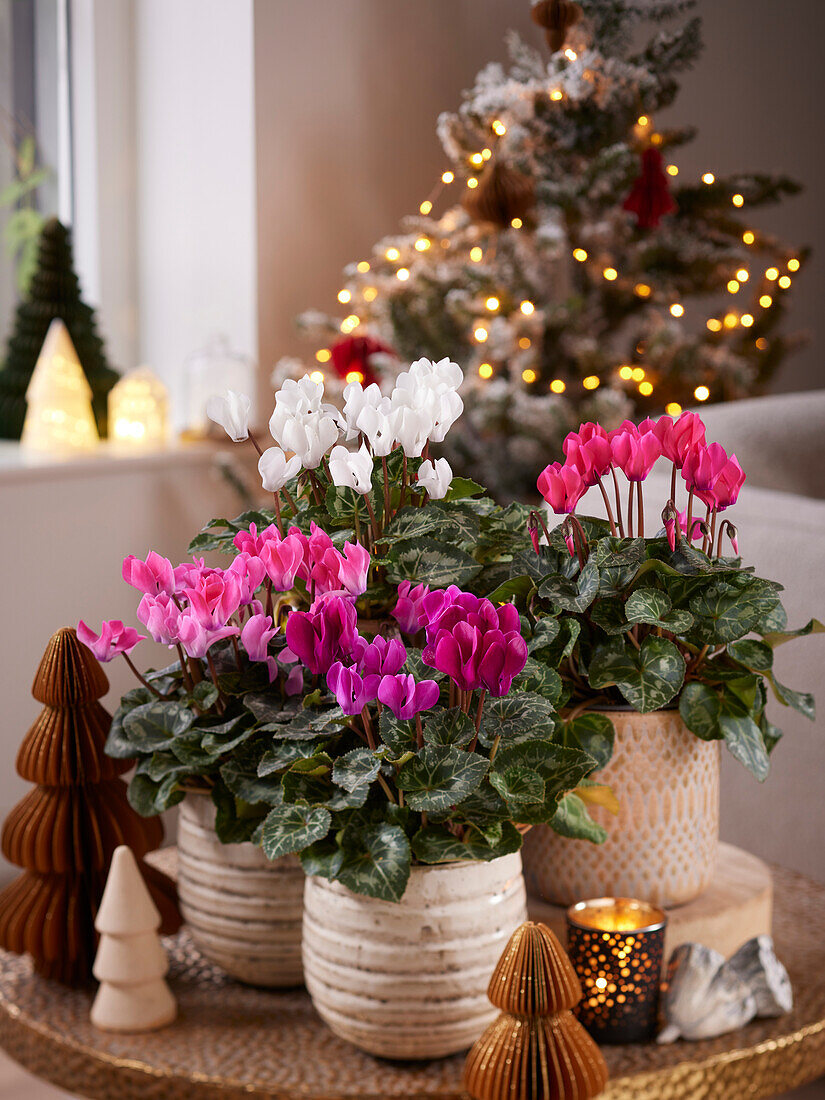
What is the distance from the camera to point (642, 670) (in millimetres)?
764

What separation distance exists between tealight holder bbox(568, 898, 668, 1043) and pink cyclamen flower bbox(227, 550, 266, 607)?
0.29 m

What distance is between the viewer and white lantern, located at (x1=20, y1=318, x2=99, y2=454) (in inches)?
87.5

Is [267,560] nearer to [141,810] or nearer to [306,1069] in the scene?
[141,810]

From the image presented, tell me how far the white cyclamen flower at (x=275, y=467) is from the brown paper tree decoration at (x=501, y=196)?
56.6 inches

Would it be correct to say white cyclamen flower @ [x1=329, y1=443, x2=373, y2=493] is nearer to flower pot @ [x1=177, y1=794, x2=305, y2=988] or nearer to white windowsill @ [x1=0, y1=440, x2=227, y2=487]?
flower pot @ [x1=177, y1=794, x2=305, y2=988]

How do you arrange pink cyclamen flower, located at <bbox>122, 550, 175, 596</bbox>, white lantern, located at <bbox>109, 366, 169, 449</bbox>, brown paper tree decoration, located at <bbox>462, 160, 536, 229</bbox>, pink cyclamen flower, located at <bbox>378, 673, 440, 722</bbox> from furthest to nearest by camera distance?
white lantern, located at <bbox>109, 366, 169, 449</bbox> < brown paper tree decoration, located at <bbox>462, 160, 536, 229</bbox> < pink cyclamen flower, located at <bbox>122, 550, 175, 596</bbox> < pink cyclamen flower, located at <bbox>378, 673, 440, 722</bbox>

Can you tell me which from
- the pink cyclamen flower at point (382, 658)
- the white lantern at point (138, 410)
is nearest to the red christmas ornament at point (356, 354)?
the white lantern at point (138, 410)

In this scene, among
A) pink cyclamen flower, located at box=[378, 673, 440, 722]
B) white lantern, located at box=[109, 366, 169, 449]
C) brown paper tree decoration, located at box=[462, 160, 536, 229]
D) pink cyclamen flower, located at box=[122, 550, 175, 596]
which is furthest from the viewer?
white lantern, located at box=[109, 366, 169, 449]

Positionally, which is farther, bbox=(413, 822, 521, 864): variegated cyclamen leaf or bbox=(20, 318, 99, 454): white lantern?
bbox=(20, 318, 99, 454): white lantern

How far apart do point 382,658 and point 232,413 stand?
7.5 inches

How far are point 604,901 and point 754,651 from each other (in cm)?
19

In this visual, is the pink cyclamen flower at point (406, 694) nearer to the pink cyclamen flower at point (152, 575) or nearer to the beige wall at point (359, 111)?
the pink cyclamen flower at point (152, 575)

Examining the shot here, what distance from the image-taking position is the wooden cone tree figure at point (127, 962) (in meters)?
0.76

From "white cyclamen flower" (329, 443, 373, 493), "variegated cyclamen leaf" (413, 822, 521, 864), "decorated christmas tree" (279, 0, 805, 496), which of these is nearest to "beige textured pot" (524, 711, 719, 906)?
"variegated cyclamen leaf" (413, 822, 521, 864)
